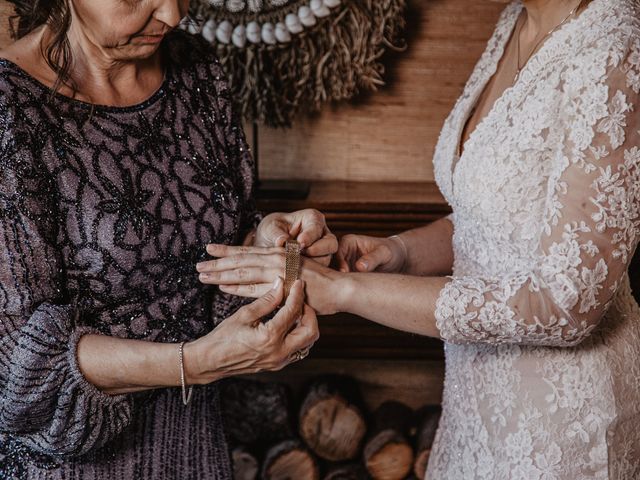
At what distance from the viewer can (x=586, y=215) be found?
3.38 ft

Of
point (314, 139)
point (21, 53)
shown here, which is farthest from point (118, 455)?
point (314, 139)

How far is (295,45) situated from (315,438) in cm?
105

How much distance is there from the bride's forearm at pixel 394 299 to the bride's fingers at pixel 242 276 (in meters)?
0.12

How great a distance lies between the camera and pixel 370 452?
6.53ft

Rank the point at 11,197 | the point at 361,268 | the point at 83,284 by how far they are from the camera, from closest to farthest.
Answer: the point at 11,197, the point at 83,284, the point at 361,268

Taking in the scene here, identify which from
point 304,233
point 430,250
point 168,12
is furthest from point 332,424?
point 168,12

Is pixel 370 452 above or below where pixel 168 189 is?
below

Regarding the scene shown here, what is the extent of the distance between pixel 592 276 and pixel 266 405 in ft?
3.94

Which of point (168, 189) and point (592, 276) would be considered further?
point (168, 189)

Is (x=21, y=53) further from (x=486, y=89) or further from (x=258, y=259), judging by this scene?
(x=486, y=89)

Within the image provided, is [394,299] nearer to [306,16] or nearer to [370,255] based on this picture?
[370,255]

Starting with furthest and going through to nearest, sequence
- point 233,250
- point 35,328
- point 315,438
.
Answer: point 315,438 → point 233,250 → point 35,328

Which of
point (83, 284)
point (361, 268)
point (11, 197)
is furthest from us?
point (361, 268)

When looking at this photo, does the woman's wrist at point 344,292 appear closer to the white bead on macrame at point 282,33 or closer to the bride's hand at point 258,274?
the bride's hand at point 258,274
